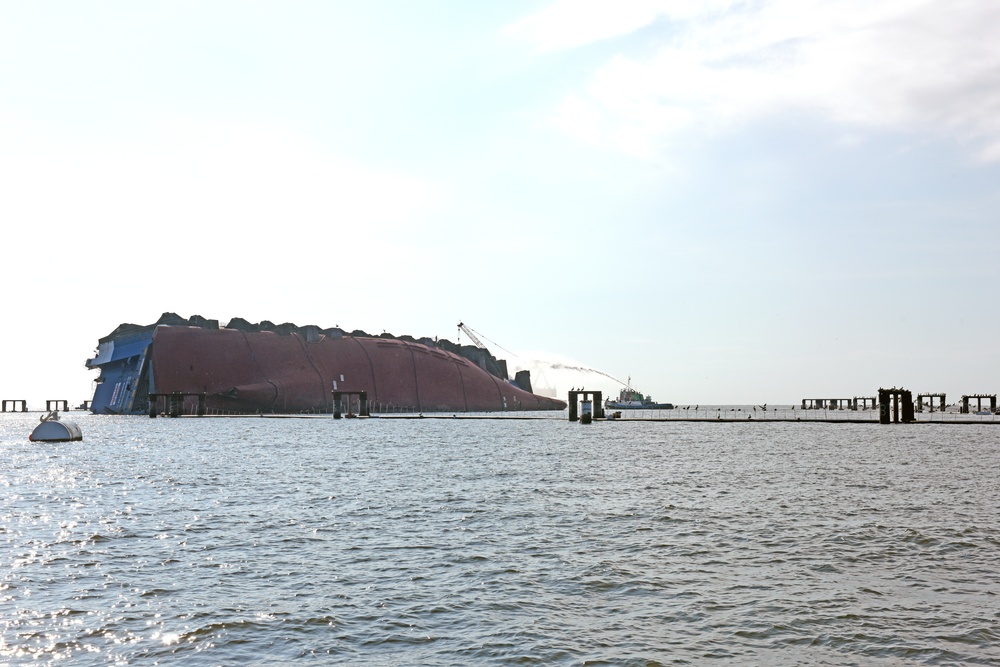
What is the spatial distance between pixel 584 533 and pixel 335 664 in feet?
35.4

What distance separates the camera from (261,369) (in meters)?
130

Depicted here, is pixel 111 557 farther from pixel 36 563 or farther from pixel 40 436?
pixel 40 436

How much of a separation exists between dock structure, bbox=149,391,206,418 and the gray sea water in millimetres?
88169

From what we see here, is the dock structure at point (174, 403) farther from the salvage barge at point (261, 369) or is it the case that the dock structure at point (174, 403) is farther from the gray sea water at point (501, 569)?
the gray sea water at point (501, 569)

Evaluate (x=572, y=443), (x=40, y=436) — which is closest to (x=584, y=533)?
(x=572, y=443)

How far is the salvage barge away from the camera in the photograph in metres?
127

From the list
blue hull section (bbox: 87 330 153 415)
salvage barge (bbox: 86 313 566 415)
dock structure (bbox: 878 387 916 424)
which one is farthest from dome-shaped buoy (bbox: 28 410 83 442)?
dock structure (bbox: 878 387 916 424)

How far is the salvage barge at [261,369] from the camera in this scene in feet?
416

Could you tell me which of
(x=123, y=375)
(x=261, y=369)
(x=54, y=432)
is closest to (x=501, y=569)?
(x=54, y=432)

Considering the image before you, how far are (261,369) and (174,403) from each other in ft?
44.5

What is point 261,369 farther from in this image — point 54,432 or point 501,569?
point 501,569

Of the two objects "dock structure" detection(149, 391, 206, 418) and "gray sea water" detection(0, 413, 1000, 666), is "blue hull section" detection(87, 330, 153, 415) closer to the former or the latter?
"dock structure" detection(149, 391, 206, 418)

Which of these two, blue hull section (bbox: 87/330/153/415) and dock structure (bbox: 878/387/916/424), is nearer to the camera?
dock structure (bbox: 878/387/916/424)

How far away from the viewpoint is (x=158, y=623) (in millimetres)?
12789
